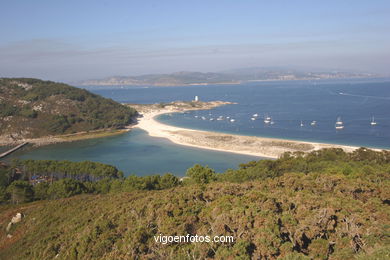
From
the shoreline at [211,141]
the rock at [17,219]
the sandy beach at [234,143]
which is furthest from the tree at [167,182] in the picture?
the sandy beach at [234,143]

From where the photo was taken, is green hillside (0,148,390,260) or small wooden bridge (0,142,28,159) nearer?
green hillside (0,148,390,260)

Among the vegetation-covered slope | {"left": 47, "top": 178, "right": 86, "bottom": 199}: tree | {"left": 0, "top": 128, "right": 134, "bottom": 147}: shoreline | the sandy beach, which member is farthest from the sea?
{"left": 47, "top": 178, "right": 86, "bottom": 199}: tree

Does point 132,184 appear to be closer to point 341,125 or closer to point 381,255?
point 381,255

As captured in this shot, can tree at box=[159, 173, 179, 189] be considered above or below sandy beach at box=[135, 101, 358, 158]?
above

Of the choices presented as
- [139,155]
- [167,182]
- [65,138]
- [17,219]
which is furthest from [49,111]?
[17,219]

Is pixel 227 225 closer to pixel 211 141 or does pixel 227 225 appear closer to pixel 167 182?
pixel 167 182

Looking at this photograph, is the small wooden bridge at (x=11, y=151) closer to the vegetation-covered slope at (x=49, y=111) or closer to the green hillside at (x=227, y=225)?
the vegetation-covered slope at (x=49, y=111)

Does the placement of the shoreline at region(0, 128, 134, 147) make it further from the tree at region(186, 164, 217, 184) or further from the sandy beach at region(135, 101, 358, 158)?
the tree at region(186, 164, 217, 184)
